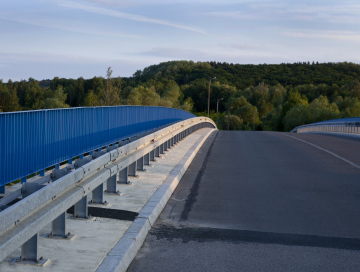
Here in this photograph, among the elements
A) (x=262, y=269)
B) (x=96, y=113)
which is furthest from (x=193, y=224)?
(x=96, y=113)

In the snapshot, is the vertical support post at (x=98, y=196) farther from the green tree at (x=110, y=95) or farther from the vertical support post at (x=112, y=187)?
the green tree at (x=110, y=95)

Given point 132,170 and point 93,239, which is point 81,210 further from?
point 132,170

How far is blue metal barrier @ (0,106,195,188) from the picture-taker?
616 centimetres

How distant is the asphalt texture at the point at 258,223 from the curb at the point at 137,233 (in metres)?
0.09

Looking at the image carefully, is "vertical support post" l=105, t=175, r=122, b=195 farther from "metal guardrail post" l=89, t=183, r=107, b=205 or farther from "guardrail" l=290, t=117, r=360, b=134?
"guardrail" l=290, t=117, r=360, b=134

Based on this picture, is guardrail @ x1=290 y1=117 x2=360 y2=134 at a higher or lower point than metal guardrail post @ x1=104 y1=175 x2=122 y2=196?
lower

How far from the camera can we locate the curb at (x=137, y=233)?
474 centimetres

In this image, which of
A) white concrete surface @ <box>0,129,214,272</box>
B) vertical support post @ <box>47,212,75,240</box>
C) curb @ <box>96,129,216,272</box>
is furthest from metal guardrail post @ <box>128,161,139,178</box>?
vertical support post @ <box>47,212,75,240</box>

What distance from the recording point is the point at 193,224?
22.1 ft

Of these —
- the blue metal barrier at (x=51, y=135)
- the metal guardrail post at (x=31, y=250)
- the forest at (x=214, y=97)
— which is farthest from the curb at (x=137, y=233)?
the forest at (x=214, y=97)

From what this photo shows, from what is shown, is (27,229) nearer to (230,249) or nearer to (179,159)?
(230,249)

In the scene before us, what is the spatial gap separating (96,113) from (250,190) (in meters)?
3.54

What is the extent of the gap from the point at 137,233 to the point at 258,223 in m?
1.98

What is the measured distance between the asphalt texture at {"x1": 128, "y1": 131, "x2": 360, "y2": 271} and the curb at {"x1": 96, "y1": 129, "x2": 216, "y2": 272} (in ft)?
0.31
